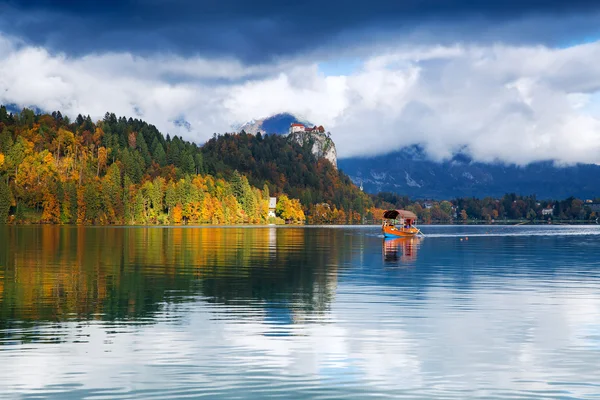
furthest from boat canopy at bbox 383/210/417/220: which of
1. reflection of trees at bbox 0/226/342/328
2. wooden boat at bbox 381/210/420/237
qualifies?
reflection of trees at bbox 0/226/342/328

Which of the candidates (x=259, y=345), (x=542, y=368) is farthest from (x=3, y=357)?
(x=542, y=368)

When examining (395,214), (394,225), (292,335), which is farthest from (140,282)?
(394,225)

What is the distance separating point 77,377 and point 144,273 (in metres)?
40.1

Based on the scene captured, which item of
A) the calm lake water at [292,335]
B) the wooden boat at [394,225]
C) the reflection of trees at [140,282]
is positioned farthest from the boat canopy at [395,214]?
the calm lake water at [292,335]

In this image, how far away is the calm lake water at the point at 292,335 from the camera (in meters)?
26.3

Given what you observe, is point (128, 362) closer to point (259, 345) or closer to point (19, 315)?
point (259, 345)

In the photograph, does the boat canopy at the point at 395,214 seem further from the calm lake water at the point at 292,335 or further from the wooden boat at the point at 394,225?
the calm lake water at the point at 292,335

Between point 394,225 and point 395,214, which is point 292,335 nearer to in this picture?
point 395,214

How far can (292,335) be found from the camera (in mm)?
35656

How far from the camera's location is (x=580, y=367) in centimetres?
2944

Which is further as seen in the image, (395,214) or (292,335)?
(395,214)

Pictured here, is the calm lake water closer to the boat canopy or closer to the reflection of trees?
the reflection of trees

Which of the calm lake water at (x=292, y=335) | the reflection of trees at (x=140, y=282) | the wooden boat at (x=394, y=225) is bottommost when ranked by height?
the calm lake water at (x=292, y=335)

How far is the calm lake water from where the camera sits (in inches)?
1037
